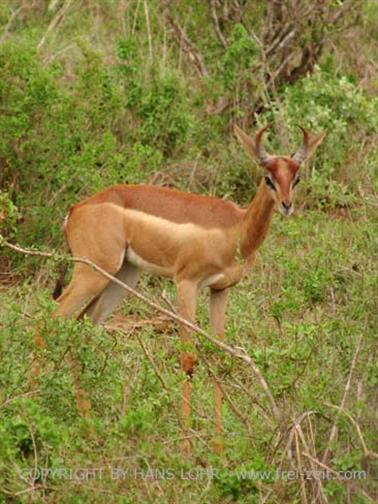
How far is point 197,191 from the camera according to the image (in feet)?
34.0

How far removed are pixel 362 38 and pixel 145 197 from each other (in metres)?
5.46

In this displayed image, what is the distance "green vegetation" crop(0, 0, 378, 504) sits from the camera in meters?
5.50

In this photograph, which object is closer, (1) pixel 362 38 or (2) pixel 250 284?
(2) pixel 250 284

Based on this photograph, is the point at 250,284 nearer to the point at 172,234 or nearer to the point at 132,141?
the point at 172,234

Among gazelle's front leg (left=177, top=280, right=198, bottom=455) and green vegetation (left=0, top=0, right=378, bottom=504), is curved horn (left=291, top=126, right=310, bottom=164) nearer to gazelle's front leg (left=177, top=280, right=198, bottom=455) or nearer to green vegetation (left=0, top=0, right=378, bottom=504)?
green vegetation (left=0, top=0, right=378, bottom=504)

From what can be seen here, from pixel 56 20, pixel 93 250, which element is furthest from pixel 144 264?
pixel 56 20

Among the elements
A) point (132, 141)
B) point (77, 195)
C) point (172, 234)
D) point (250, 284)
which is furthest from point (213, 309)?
point (132, 141)

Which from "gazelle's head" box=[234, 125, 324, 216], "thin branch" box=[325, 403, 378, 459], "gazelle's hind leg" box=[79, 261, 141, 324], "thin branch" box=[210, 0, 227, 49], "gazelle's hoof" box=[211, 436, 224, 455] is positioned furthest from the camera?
"thin branch" box=[210, 0, 227, 49]

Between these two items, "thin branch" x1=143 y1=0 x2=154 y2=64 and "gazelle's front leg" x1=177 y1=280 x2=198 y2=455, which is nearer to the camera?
"gazelle's front leg" x1=177 y1=280 x2=198 y2=455

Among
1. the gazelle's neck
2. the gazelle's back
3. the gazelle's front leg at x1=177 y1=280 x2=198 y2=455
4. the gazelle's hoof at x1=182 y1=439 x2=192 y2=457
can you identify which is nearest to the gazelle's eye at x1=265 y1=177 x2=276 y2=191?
the gazelle's neck

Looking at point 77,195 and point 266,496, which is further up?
point 266,496

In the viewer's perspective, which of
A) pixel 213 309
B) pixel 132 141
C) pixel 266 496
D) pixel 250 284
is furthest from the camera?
pixel 132 141

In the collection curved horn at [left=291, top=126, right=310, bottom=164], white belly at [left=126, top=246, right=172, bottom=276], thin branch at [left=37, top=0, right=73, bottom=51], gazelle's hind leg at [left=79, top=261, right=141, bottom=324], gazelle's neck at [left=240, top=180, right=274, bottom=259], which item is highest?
curved horn at [left=291, top=126, right=310, bottom=164]

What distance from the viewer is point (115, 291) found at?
7.90m
